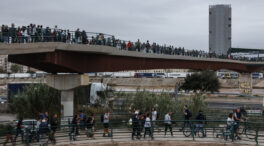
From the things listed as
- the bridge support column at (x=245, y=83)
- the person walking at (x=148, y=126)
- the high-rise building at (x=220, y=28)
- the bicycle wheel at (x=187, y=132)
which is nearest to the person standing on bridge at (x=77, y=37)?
the person walking at (x=148, y=126)

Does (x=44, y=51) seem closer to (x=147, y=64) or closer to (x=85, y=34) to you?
(x=85, y=34)

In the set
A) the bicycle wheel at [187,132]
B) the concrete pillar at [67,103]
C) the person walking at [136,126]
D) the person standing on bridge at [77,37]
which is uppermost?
the person standing on bridge at [77,37]

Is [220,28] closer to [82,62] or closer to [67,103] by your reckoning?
[82,62]

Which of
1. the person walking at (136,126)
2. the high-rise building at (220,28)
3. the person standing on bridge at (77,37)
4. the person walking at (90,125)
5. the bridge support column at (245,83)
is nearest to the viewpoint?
the person walking at (90,125)

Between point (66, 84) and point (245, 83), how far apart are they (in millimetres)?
46208

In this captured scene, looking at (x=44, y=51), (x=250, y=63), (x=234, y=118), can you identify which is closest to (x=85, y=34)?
(x=44, y=51)

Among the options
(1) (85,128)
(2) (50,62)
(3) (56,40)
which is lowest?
(1) (85,128)

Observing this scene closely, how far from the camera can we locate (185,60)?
38812 mm

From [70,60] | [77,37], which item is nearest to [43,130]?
[70,60]

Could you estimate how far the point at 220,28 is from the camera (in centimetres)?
14700

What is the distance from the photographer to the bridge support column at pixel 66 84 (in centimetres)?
2328

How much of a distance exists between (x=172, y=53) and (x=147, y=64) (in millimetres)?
7140

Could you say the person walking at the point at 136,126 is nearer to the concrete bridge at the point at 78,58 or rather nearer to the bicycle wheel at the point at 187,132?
the bicycle wheel at the point at 187,132

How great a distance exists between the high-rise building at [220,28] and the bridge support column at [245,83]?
85.6 meters
